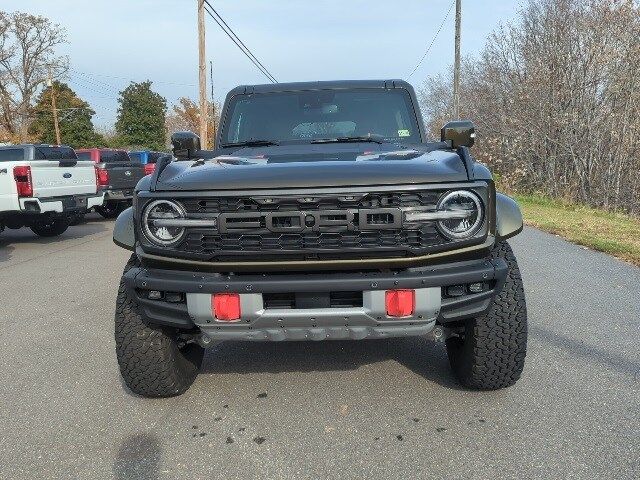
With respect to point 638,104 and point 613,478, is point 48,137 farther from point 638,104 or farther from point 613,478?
point 613,478

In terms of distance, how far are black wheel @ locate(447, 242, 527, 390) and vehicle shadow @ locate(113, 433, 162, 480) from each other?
166 cm

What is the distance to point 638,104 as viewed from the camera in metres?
18.9

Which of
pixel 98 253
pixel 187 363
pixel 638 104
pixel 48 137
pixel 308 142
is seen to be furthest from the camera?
pixel 48 137

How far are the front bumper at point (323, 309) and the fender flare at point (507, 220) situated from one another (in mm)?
183

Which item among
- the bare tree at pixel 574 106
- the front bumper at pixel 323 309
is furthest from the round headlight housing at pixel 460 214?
the bare tree at pixel 574 106

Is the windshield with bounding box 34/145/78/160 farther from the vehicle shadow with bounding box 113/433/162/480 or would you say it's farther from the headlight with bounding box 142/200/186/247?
the vehicle shadow with bounding box 113/433/162/480

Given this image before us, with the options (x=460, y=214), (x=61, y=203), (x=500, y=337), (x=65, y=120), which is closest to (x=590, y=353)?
(x=500, y=337)

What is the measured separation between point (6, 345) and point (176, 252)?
8.02 ft

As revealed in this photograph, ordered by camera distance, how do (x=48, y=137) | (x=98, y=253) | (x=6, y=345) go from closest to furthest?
(x=6, y=345) < (x=98, y=253) < (x=48, y=137)

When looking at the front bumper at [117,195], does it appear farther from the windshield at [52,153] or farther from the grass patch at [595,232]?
the grass patch at [595,232]

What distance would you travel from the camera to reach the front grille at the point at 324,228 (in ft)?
8.64

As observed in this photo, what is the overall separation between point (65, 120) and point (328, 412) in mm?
54181

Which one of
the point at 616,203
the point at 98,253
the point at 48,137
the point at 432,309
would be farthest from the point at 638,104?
the point at 48,137

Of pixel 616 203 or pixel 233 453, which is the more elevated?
pixel 233 453
